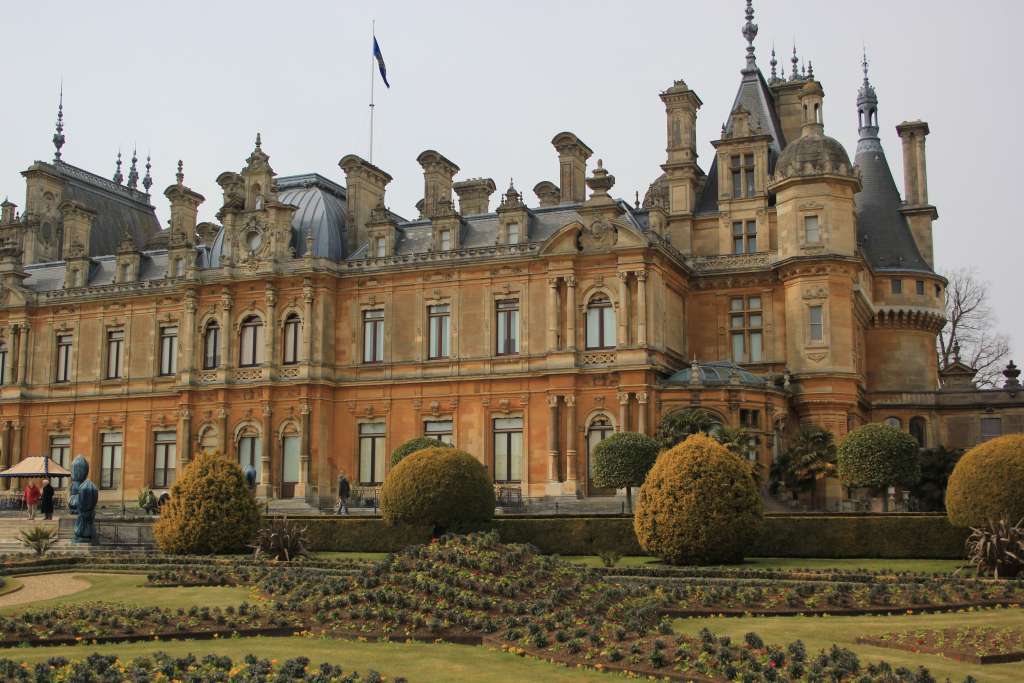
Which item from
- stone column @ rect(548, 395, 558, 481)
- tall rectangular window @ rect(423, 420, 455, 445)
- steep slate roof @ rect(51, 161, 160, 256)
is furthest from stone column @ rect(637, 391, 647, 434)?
steep slate roof @ rect(51, 161, 160, 256)

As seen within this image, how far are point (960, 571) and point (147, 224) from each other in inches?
2034

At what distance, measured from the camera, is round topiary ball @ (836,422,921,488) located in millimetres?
35062

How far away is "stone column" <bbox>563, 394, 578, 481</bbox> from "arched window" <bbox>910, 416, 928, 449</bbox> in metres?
15.4

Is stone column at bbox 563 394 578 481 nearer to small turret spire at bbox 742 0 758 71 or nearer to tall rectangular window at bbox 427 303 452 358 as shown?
tall rectangular window at bbox 427 303 452 358

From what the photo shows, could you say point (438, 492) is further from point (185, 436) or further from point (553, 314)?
point (185, 436)

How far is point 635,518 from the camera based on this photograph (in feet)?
90.5

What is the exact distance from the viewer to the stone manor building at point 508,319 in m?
41.8

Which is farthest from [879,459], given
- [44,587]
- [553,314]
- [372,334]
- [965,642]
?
[44,587]

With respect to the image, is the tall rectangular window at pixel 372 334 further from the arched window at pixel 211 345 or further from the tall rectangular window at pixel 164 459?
the tall rectangular window at pixel 164 459

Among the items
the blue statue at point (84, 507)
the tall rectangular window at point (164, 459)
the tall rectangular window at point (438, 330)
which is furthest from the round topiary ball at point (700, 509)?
the tall rectangular window at point (164, 459)

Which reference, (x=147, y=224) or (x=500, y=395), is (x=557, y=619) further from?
(x=147, y=224)

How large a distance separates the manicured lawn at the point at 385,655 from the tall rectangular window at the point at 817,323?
2839cm

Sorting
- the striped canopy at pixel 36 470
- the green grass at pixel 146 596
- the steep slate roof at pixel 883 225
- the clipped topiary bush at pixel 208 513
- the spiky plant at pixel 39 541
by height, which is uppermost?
the steep slate roof at pixel 883 225

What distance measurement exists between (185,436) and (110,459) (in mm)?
5034
